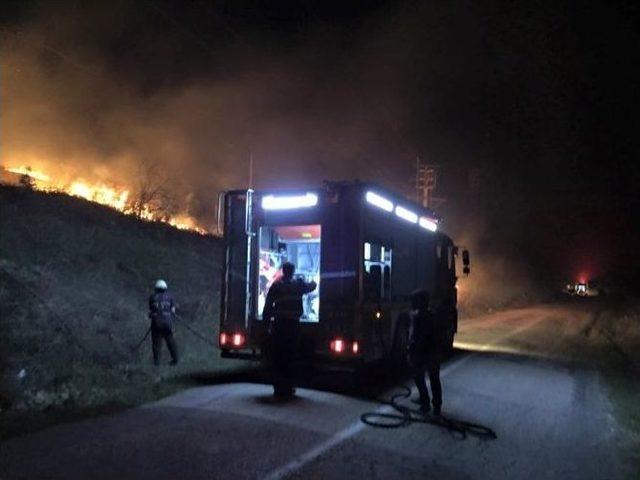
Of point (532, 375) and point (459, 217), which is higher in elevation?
point (459, 217)

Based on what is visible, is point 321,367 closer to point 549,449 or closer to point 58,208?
point 549,449

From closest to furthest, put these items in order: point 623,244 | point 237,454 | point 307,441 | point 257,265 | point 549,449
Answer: point 237,454, point 307,441, point 549,449, point 257,265, point 623,244

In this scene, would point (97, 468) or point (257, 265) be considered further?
point (257, 265)

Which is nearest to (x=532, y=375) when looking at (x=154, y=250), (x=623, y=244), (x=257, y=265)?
(x=257, y=265)

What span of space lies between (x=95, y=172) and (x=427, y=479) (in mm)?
24446

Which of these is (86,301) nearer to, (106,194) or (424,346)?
(424,346)

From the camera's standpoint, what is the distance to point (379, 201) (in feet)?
31.6

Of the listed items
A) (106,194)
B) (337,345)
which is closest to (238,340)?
(337,345)

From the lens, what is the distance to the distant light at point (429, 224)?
1248 cm

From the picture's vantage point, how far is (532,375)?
1175 centimetres

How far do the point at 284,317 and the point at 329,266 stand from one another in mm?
1191

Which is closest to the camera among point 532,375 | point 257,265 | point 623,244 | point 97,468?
point 97,468

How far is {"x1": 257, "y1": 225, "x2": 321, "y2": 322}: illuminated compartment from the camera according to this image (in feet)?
32.2

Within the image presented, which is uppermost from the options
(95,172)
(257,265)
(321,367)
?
(95,172)
